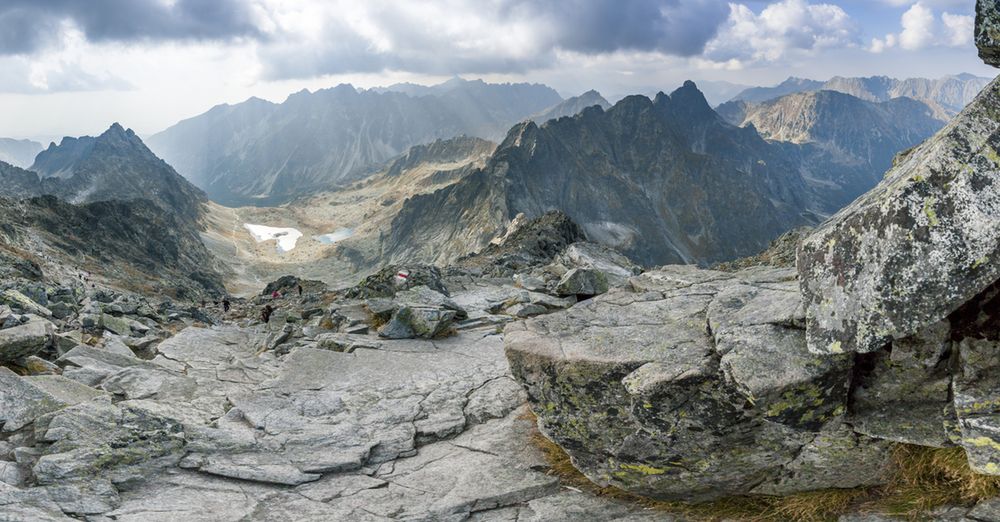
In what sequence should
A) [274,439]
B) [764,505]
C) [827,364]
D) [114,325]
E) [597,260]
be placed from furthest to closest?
[597,260] → [114,325] → [274,439] → [764,505] → [827,364]

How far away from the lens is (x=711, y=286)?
14086mm

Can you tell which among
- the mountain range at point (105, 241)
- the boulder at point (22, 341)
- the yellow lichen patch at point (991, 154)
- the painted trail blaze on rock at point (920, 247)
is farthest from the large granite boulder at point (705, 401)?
the mountain range at point (105, 241)

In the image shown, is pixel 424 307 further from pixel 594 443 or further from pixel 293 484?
pixel 594 443

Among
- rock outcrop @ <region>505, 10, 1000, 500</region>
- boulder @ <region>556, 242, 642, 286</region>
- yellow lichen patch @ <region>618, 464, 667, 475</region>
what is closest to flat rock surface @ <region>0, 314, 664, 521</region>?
yellow lichen patch @ <region>618, 464, 667, 475</region>

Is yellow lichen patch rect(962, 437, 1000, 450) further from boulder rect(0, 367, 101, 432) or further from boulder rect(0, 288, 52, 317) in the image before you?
boulder rect(0, 288, 52, 317)

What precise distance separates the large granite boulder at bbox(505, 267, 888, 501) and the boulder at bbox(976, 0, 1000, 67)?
4449mm

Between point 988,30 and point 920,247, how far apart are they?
3537 mm

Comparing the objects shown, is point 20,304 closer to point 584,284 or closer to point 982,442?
point 584,284

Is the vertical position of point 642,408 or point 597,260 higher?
point 642,408

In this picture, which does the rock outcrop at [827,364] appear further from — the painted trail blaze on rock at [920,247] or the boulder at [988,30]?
the boulder at [988,30]

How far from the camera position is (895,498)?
787cm

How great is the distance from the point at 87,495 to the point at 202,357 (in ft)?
38.8

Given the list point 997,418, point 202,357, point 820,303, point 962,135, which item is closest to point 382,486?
point 820,303

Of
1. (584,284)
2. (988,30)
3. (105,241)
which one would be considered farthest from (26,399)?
(105,241)
